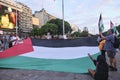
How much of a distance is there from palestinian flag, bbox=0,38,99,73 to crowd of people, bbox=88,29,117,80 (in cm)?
50

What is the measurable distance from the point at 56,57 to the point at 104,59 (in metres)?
3.30

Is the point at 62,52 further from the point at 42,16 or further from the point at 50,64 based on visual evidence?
the point at 42,16

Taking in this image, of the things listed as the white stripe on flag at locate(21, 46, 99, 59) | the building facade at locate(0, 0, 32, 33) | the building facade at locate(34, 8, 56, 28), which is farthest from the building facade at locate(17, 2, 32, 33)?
the white stripe on flag at locate(21, 46, 99, 59)

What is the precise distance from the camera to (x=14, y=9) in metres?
101

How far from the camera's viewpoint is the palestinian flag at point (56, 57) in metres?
9.06

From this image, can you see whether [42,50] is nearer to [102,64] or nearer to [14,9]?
[102,64]

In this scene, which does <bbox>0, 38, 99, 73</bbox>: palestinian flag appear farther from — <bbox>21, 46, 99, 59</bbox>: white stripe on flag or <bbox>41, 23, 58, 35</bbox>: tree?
<bbox>41, 23, 58, 35</bbox>: tree

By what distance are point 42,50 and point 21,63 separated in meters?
0.97

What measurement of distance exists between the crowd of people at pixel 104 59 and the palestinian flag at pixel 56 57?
19.7 inches

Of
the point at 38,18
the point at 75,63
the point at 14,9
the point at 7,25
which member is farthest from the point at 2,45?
the point at 38,18

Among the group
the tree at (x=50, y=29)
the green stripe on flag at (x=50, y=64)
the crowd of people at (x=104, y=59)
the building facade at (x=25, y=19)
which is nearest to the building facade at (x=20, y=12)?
the building facade at (x=25, y=19)

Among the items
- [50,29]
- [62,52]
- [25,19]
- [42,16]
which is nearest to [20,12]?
[25,19]

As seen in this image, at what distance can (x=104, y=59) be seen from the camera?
635 cm

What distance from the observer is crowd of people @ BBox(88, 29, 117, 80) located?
6.38 metres
